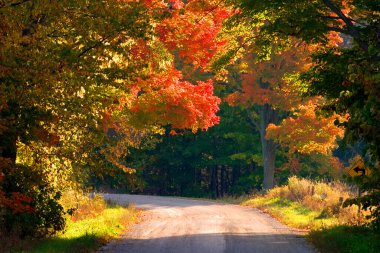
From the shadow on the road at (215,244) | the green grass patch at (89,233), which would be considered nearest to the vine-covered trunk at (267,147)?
the green grass patch at (89,233)

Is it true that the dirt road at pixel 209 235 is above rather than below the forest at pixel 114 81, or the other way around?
below

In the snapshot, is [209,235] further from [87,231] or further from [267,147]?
[267,147]

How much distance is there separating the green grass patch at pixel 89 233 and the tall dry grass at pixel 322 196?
25.6 ft

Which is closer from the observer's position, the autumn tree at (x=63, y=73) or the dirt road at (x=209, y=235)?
the autumn tree at (x=63, y=73)

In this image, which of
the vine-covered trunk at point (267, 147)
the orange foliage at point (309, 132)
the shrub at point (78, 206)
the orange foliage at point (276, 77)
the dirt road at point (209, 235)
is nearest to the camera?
the dirt road at point (209, 235)

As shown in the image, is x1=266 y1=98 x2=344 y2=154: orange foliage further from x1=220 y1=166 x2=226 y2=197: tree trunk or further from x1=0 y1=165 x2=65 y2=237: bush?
x1=220 y1=166 x2=226 y2=197: tree trunk

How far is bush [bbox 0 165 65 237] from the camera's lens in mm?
17438

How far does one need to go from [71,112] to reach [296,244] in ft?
24.1

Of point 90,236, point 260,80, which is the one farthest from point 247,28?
point 260,80

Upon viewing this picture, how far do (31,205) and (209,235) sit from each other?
576 cm

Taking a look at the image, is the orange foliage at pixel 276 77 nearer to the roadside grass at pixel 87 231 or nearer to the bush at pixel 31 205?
the roadside grass at pixel 87 231

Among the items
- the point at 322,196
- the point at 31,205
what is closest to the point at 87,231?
the point at 31,205

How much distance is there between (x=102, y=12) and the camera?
1540 centimetres

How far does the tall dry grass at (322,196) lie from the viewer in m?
26.3
